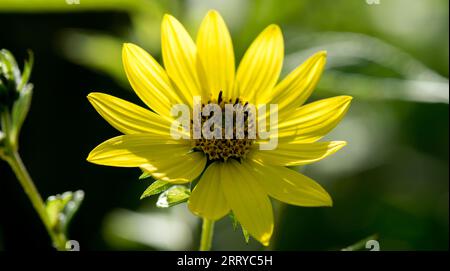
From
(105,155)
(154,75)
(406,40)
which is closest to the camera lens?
(105,155)

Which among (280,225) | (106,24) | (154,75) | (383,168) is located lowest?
(280,225)

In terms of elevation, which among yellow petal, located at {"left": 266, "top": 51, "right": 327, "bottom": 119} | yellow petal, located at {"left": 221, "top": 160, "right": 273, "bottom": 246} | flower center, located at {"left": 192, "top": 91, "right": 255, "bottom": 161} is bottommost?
yellow petal, located at {"left": 221, "top": 160, "right": 273, "bottom": 246}

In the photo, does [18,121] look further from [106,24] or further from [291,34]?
[106,24]

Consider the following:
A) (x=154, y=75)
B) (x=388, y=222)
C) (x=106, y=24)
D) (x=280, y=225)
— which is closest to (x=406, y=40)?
(x=388, y=222)

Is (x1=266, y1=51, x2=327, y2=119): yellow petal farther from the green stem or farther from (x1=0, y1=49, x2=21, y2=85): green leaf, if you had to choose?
(x1=0, y1=49, x2=21, y2=85): green leaf

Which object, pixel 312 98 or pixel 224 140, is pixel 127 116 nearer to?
pixel 224 140

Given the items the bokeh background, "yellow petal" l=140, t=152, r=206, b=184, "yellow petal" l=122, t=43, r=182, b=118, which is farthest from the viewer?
the bokeh background

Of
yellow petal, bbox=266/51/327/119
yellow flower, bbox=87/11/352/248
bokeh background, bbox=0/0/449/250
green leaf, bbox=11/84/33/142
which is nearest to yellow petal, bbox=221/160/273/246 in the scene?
yellow flower, bbox=87/11/352/248

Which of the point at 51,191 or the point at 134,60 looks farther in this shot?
the point at 51,191

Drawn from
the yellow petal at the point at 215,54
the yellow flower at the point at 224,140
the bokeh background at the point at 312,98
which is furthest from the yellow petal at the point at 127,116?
the bokeh background at the point at 312,98
